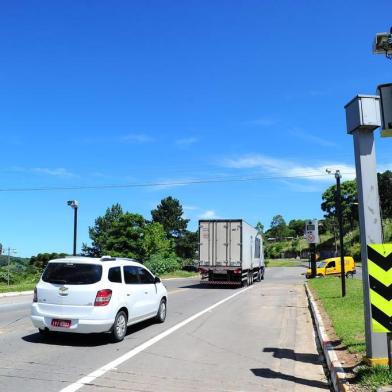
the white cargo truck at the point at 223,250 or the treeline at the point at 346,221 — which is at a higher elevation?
the treeline at the point at 346,221

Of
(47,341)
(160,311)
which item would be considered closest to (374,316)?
(47,341)

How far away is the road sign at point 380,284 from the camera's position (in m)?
6.78

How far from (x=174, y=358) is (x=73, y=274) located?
2.82 metres

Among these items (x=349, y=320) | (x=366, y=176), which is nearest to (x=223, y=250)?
(x=349, y=320)

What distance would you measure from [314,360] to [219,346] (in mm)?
2092

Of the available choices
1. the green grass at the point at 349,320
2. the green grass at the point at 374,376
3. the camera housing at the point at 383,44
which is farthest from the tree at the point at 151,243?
the green grass at the point at 374,376

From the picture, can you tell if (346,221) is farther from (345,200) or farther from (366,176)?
(366,176)

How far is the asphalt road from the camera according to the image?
7.29 meters

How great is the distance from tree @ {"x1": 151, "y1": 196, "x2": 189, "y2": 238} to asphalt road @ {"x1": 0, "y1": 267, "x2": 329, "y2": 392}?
103 metres

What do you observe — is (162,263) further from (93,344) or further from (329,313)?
(93,344)

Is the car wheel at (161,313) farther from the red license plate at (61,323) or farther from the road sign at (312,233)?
the road sign at (312,233)

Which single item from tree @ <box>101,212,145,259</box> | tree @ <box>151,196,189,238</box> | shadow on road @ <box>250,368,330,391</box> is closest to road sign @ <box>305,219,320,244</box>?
shadow on road @ <box>250,368,330,391</box>

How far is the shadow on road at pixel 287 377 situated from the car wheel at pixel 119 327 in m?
3.36

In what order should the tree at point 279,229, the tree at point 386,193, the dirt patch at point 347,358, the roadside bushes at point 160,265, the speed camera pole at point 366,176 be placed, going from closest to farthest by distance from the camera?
the dirt patch at point 347,358
the speed camera pole at point 366,176
the roadside bushes at point 160,265
the tree at point 386,193
the tree at point 279,229
